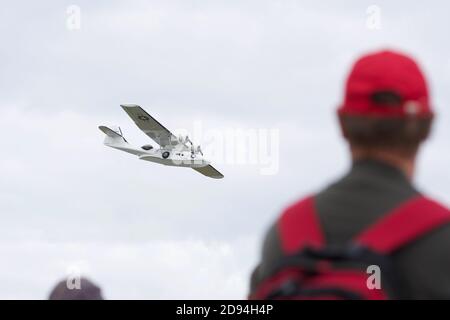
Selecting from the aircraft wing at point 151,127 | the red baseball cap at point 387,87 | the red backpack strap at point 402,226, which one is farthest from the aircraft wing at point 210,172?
the red backpack strap at point 402,226

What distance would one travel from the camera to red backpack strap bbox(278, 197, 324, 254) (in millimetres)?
3777

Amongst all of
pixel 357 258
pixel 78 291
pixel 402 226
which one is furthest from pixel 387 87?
pixel 78 291

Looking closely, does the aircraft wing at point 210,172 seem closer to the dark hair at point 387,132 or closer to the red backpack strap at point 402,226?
the dark hair at point 387,132

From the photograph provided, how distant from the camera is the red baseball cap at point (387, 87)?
374 centimetres

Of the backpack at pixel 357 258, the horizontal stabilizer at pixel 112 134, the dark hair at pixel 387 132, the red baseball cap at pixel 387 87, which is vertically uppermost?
the horizontal stabilizer at pixel 112 134

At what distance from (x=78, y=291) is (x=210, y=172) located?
283 ft

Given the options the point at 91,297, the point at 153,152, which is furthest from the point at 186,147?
the point at 91,297

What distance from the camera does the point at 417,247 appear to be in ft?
11.9

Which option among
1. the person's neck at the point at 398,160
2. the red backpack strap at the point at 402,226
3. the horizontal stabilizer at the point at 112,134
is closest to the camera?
the red backpack strap at the point at 402,226

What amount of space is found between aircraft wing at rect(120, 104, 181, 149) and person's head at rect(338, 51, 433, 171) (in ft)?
241

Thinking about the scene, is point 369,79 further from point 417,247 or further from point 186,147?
point 186,147

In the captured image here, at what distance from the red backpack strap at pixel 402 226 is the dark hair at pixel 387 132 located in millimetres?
287

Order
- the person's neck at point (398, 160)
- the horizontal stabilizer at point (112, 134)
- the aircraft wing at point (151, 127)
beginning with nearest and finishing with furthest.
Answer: the person's neck at point (398, 160), the aircraft wing at point (151, 127), the horizontal stabilizer at point (112, 134)
